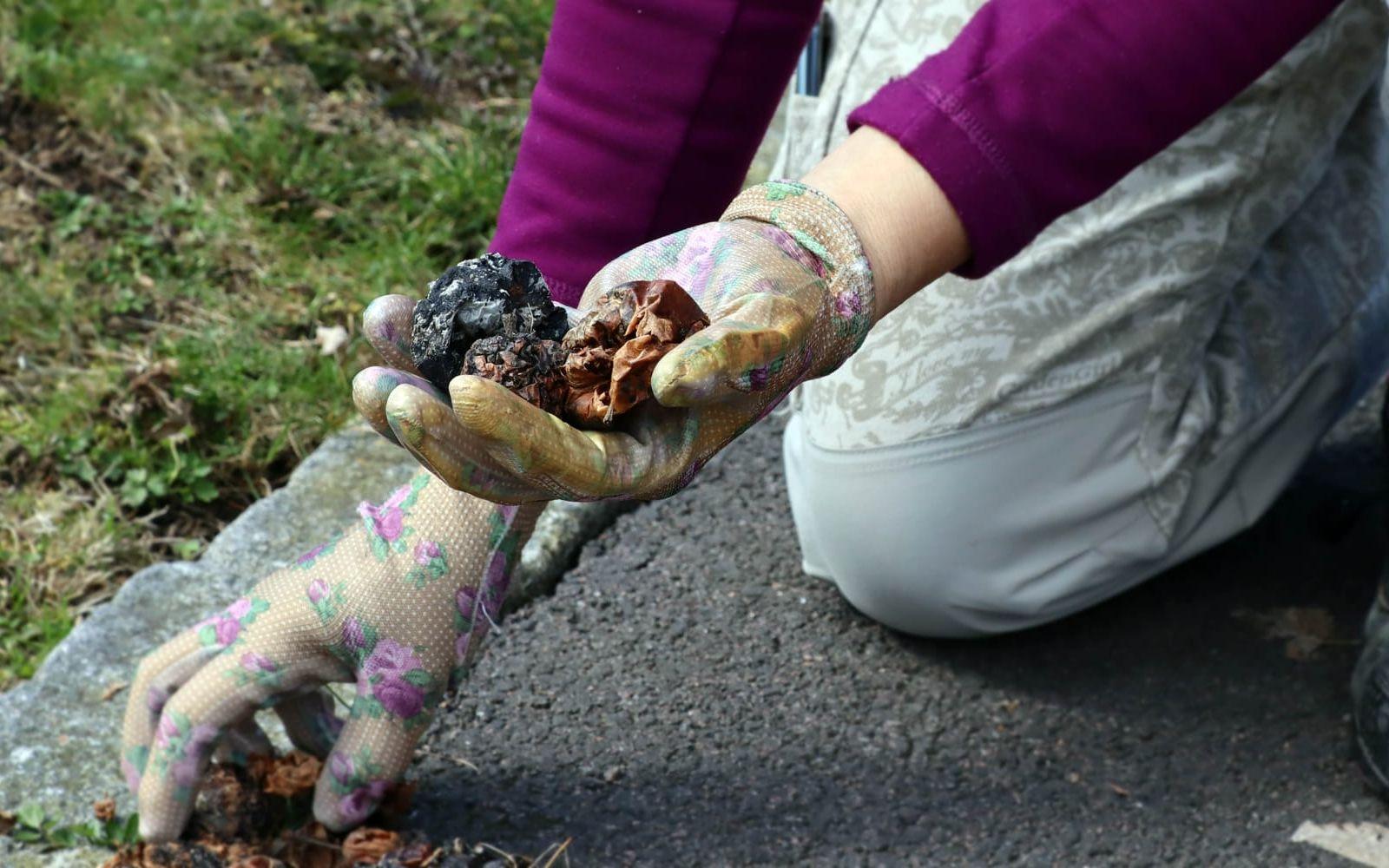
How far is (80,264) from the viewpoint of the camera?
272 cm

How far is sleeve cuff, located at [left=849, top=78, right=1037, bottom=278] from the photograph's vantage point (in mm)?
1392

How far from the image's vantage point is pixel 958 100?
1.40 m

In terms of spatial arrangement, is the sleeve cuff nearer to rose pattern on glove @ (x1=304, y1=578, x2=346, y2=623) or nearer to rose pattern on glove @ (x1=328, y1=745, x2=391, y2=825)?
rose pattern on glove @ (x1=304, y1=578, x2=346, y2=623)

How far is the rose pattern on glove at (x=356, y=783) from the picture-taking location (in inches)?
62.1

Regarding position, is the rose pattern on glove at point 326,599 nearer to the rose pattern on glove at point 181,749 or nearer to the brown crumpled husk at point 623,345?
the rose pattern on glove at point 181,749

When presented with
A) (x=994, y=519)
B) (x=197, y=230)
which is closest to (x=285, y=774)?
(x=994, y=519)

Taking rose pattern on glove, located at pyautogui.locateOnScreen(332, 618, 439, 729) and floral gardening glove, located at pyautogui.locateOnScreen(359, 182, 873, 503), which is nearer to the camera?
floral gardening glove, located at pyautogui.locateOnScreen(359, 182, 873, 503)

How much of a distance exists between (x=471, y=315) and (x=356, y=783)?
613mm

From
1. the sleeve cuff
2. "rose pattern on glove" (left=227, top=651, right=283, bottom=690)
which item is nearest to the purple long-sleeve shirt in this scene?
the sleeve cuff

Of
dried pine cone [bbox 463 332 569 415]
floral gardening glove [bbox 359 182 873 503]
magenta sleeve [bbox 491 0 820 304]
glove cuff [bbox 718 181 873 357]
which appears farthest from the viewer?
magenta sleeve [bbox 491 0 820 304]

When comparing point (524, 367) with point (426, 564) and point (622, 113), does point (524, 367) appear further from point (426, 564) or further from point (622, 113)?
point (622, 113)

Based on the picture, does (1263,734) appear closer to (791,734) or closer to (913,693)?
(913,693)

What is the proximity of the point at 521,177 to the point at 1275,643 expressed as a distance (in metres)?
1.27

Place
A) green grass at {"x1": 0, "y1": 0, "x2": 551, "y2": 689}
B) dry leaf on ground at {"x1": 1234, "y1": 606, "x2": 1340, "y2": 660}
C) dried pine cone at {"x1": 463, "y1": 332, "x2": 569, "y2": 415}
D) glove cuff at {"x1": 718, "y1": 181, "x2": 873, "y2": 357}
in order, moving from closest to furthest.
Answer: dried pine cone at {"x1": 463, "y1": 332, "x2": 569, "y2": 415}, glove cuff at {"x1": 718, "y1": 181, "x2": 873, "y2": 357}, dry leaf on ground at {"x1": 1234, "y1": 606, "x2": 1340, "y2": 660}, green grass at {"x1": 0, "y1": 0, "x2": 551, "y2": 689}
